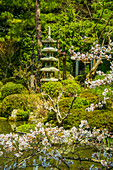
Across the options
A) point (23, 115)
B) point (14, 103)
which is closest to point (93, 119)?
point (23, 115)

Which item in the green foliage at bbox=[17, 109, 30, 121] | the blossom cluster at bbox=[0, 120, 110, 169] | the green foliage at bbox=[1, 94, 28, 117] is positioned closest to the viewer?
the blossom cluster at bbox=[0, 120, 110, 169]

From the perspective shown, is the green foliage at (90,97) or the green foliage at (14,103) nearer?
the green foliage at (90,97)

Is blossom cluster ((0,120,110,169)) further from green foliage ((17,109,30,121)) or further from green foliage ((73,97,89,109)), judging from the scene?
green foliage ((17,109,30,121))

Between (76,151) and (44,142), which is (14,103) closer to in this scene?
(44,142)

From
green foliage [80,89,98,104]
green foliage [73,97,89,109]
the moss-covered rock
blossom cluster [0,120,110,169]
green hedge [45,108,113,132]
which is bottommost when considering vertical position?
the moss-covered rock

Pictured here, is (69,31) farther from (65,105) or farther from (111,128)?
(111,128)

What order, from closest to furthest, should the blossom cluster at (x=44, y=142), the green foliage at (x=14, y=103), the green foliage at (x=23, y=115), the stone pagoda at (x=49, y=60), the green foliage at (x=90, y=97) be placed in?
the blossom cluster at (x=44, y=142) → the green foliage at (x=90, y=97) → the green foliage at (x=23, y=115) → the green foliage at (x=14, y=103) → the stone pagoda at (x=49, y=60)

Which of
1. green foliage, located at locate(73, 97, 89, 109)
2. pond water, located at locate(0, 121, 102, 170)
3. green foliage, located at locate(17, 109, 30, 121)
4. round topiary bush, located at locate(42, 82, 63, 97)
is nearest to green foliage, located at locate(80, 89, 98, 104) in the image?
green foliage, located at locate(73, 97, 89, 109)

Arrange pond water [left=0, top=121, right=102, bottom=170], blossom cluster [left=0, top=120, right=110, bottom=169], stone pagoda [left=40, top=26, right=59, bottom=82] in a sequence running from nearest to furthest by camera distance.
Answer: blossom cluster [left=0, top=120, right=110, bottom=169] → pond water [left=0, top=121, right=102, bottom=170] → stone pagoda [left=40, top=26, right=59, bottom=82]

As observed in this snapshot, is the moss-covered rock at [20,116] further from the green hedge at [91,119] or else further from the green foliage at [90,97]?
the green hedge at [91,119]

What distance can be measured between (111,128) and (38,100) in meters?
4.49

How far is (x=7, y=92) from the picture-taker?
41.4 ft

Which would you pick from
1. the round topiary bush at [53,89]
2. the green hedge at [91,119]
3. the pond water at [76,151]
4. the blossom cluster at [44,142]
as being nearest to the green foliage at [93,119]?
the green hedge at [91,119]

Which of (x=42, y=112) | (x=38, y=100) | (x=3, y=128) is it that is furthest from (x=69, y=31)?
(x=3, y=128)
